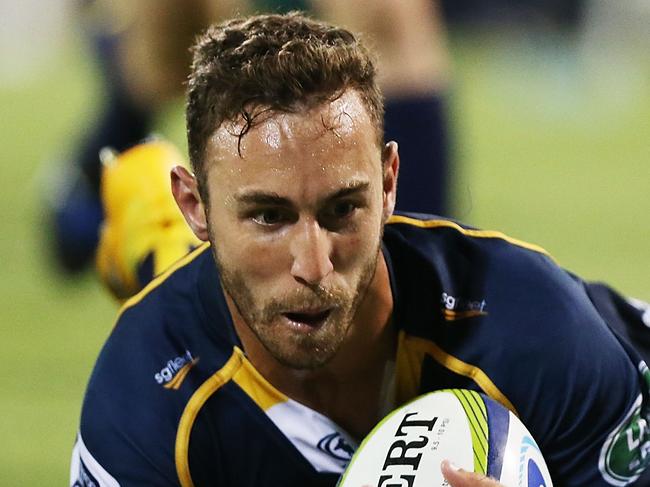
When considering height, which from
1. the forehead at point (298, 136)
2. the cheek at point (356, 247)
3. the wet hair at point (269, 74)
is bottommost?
the cheek at point (356, 247)

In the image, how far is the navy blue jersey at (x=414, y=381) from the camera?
2.00m

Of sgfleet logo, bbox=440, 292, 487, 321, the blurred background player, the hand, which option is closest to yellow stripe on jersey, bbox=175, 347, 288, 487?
sgfleet logo, bbox=440, 292, 487, 321

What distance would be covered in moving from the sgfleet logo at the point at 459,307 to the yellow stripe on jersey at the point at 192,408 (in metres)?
0.31

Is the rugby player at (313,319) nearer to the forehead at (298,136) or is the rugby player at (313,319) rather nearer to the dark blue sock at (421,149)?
the forehead at (298,136)

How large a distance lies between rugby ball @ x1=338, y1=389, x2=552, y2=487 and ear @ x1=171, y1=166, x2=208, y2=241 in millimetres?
386

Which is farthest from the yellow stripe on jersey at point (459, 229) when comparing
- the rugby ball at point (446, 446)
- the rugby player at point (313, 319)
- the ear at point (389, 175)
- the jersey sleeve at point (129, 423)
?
the jersey sleeve at point (129, 423)

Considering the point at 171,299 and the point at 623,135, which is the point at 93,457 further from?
the point at 623,135

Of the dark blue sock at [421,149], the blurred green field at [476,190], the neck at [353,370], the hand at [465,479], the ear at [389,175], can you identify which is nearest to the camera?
the hand at [465,479]

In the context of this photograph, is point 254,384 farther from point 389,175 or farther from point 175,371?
point 389,175

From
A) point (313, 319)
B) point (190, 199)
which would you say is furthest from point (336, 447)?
point (190, 199)

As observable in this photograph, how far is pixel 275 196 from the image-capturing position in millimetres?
1781

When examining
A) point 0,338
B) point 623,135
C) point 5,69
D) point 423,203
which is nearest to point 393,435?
point 423,203

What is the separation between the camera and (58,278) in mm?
4219

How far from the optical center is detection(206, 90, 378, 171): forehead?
178cm
